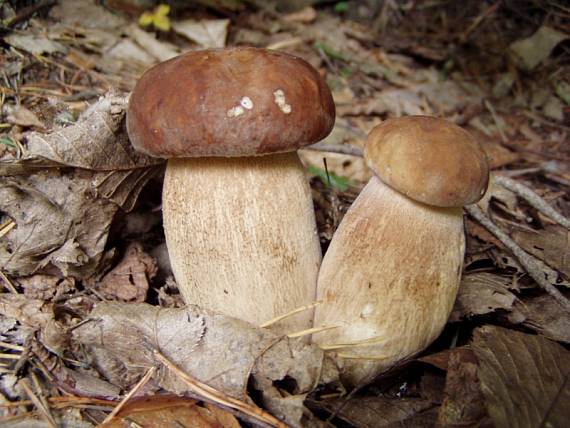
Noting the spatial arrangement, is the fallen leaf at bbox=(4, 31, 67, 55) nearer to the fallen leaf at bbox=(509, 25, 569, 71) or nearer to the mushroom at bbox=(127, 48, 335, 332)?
the mushroom at bbox=(127, 48, 335, 332)

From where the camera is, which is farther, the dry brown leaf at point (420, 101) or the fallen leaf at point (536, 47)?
the fallen leaf at point (536, 47)

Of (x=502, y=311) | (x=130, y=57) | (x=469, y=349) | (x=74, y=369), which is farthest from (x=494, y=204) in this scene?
(x=130, y=57)

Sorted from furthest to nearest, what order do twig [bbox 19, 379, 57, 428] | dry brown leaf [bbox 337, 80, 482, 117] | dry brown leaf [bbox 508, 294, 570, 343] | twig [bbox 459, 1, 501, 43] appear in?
twig [bbox 459, 1, 501, 43] < dry brown leaf [bbox 337, 80, 482, 117] < dry brown leaf [bbox 508, 294, 570, 343] < twig [bbox 19, 379, 57, 428]

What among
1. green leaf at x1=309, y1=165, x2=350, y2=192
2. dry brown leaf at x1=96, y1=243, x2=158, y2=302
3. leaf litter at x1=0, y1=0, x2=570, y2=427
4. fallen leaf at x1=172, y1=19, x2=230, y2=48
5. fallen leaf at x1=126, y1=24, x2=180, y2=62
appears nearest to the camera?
leaf litter at x1=0, y1=0, x2=570, y2=427

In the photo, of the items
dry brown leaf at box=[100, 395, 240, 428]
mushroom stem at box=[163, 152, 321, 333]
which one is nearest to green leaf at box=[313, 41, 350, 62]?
mushroom stem at box=[163, 152, 321, 333]

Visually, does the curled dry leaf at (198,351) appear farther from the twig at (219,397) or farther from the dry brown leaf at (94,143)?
the dry brown leaf at (94,143)

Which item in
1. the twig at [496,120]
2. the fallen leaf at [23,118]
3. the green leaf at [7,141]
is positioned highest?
the fallen leaf at [23,118]

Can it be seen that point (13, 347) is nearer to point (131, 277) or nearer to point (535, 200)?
point (131, 277)

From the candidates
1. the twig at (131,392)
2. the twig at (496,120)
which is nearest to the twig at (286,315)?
the twig at (131,392)
